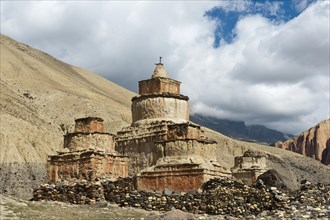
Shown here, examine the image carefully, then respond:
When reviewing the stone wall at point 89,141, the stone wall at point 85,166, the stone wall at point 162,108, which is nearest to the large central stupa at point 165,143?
the stone wall at point 162,108

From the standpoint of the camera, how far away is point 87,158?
32781 millimetres

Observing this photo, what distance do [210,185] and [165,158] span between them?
5.73 meters

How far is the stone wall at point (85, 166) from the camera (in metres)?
32.7

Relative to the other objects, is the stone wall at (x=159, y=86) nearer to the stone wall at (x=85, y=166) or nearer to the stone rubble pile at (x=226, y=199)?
the stone wall at (x=85, y=166)

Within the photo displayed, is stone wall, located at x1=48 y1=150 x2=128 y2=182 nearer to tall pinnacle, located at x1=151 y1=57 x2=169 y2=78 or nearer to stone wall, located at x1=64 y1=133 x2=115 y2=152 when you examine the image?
stone wall, located at x1=64 y1=133 x2=115 y2=152

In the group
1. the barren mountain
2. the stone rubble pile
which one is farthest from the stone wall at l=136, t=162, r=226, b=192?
the barren mountain

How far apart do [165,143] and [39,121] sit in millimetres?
57137

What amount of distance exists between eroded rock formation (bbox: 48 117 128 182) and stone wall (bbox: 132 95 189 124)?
454cm

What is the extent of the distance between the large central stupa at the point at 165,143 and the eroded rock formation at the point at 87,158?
8.91 feet

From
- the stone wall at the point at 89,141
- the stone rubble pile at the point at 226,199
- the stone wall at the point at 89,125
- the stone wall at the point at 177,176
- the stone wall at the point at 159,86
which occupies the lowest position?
the stone rubble pile at the point at 226,199

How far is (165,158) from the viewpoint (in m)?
29.8

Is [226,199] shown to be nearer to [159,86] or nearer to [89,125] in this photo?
[89,125]

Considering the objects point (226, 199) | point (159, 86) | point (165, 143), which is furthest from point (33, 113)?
point (226, 199)

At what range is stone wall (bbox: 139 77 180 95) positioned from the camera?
3947 cm
